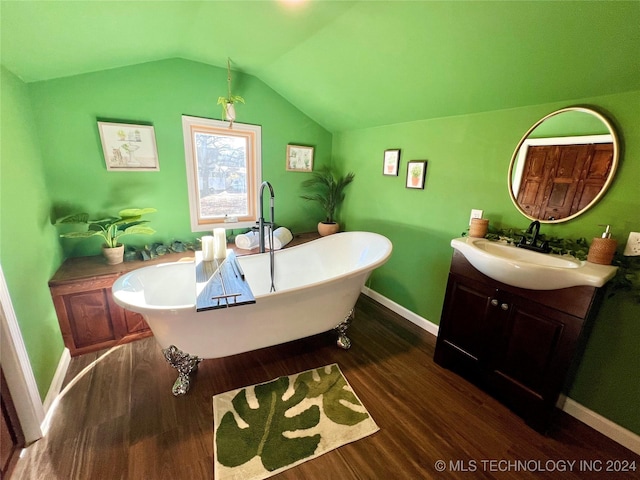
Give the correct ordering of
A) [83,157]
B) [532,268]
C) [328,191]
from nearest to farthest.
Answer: [532,268] → [83,157] → [328,191]

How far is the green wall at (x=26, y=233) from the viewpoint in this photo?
1311 millimetres

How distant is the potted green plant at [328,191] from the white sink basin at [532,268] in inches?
62.9

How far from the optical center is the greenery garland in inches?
49.8

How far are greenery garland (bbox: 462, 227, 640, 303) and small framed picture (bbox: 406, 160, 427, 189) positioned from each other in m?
0.76

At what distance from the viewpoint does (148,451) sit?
4.13 ft

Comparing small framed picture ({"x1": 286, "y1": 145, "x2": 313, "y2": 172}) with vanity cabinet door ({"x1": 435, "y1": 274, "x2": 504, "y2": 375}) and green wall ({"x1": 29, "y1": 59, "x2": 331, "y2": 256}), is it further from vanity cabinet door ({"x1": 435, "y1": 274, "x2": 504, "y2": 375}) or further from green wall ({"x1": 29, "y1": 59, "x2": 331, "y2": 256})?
vanity cabinet door ({"x1": 435, "y1": 274, "x2": 504, "y2": 375})

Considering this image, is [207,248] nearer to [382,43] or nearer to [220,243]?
[220,243]

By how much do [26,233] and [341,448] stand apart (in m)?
2.15

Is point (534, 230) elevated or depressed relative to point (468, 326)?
elevated

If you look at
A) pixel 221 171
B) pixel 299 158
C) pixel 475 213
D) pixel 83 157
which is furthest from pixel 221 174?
pixel 475 213

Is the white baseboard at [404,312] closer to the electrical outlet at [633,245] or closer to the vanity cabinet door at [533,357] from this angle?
the vanity cabinet door at [533,357]

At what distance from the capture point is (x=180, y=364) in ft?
5.02

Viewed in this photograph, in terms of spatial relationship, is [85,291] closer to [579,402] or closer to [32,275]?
[32,275]

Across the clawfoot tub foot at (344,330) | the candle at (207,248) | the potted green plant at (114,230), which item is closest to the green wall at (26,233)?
the potted green plant at (114,230)
